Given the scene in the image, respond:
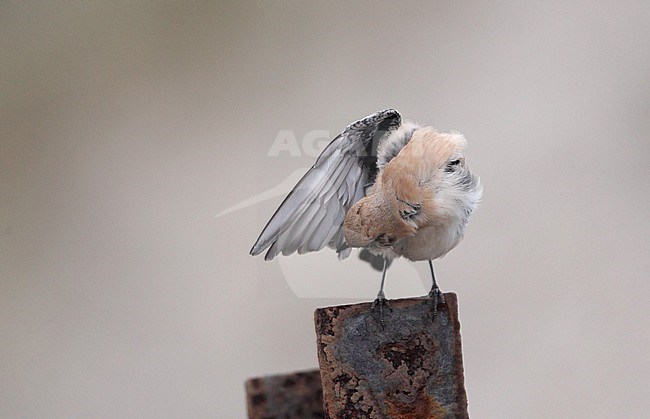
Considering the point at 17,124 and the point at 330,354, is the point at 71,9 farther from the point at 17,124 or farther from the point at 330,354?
the point at 330,354

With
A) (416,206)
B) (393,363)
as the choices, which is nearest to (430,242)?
(416,206)

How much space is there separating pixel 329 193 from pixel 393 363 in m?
0.53

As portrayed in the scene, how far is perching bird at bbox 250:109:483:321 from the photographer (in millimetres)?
1113

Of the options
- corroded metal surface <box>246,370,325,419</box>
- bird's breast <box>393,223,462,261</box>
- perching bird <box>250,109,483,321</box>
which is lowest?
corroded metal surface <box>246,370,325,419</box>

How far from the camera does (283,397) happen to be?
85cm

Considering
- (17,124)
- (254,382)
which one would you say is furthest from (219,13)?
(254,382)

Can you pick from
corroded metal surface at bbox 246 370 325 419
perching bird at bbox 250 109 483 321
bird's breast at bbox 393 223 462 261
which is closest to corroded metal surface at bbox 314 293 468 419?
corroded metal surface at bbox 246 370 325 419

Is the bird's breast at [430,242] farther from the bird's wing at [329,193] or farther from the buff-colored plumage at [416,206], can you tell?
the bird's wing at [329,193]

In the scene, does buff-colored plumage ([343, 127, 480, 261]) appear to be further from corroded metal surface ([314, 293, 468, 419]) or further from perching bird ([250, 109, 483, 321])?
corroded metal surface ([314, 293, 468, 419])

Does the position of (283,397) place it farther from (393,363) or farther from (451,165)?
(451,165)

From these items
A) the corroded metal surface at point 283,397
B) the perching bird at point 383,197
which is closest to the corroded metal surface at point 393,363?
the corroded metal surface at point 283,397

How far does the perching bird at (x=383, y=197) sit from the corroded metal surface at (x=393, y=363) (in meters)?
0.22

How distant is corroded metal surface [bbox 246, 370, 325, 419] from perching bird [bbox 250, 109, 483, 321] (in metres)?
0.24

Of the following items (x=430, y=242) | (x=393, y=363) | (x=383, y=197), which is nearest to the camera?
(x=393, y=363)
